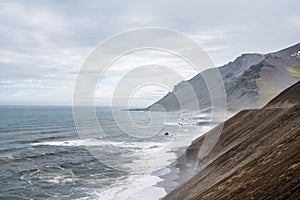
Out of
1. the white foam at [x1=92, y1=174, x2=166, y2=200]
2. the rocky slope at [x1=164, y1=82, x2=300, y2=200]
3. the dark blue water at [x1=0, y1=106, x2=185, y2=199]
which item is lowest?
the white foam at [x1=92, y1=174, x2=166, y2=200]

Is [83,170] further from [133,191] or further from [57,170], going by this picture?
[133,191]

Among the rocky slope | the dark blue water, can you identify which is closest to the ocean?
the dark blue water

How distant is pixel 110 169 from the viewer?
41.4 meters

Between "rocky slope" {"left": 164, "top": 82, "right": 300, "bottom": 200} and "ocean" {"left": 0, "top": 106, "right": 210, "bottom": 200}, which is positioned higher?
"rocky slope" {"left": 164, "top": 82, "right": 300, "bottom": 200}

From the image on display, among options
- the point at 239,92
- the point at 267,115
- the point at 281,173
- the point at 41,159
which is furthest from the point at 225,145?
the point at 239,92

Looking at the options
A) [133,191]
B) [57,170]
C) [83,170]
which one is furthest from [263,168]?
[57,170]

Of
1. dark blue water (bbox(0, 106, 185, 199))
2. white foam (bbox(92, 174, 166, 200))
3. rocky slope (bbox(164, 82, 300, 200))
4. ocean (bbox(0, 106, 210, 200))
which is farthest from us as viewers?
dark blue water (bbox(0, 106, 185, 199))

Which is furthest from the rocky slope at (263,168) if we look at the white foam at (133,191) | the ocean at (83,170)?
the ocean at (83,170)

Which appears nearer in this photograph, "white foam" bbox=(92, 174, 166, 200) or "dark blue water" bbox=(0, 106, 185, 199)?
"white foam" bbox=(92, 174, 166, 200)

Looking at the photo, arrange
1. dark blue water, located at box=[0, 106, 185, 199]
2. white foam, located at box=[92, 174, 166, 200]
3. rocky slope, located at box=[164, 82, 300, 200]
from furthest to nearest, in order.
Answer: dark blue water, located at box=[0, 106, 185, 199]
white foam, located at box=[92, 174, 166, 200]
rocky slope, located at box=[164, 82, 300, 200]

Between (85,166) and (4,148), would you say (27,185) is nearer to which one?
(85,166)

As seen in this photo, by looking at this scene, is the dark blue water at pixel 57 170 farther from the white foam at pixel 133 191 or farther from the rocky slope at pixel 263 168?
the rocky slope at pixel 263 168

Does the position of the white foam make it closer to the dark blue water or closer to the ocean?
the ocean

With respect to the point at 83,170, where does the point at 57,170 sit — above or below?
above
